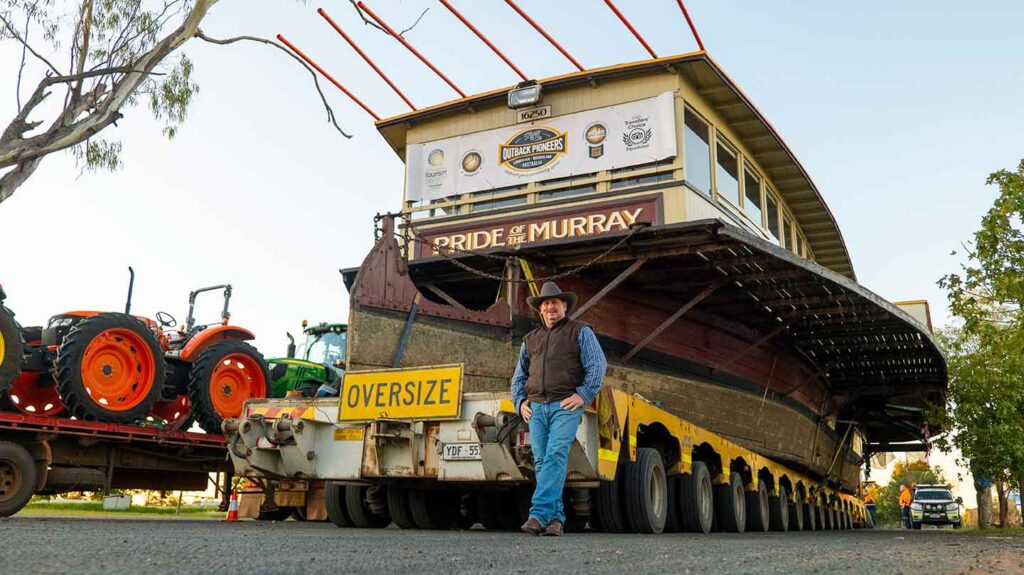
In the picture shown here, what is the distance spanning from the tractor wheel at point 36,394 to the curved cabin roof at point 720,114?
6.56 meters

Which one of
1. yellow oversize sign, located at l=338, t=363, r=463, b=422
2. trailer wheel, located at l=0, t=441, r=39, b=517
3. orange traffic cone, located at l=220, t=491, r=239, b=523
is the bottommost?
orange traffic cone, located at l=220, t=491, r=239, b=523

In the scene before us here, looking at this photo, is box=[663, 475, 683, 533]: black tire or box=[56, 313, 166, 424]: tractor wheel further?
box=[56, 313, 166, 424]: tractor wheel

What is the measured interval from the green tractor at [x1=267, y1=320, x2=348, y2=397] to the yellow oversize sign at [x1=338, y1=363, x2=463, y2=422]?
4.12 metres

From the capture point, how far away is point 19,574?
8.67ft

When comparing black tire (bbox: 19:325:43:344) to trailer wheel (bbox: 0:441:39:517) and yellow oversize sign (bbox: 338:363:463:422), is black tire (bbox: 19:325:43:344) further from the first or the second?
yellow oversize sign (bbox: 338:363:463:422)

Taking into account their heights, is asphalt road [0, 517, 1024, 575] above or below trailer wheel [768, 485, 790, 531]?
below

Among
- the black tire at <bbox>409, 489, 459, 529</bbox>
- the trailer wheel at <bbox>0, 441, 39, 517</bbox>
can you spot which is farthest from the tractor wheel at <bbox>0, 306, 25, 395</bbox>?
the black tire at <bbox>409, 489, 459, 529</bbox>

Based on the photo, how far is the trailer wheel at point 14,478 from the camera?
8.08 metres

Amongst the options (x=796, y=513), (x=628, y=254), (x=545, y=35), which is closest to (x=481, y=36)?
(x=545, y=35)

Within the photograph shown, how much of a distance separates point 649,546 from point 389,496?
12.2ft

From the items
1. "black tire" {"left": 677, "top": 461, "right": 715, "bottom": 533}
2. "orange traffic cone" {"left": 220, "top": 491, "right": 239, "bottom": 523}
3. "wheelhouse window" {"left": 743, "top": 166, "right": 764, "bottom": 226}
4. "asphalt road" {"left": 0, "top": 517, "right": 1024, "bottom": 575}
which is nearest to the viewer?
"asphalt road" {"left": 0, "top": 517, "right": 1024, "bottom": 575}

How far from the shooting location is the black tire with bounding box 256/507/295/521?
11227 mm

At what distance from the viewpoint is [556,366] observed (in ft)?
20.0

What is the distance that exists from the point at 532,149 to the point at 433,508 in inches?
245
